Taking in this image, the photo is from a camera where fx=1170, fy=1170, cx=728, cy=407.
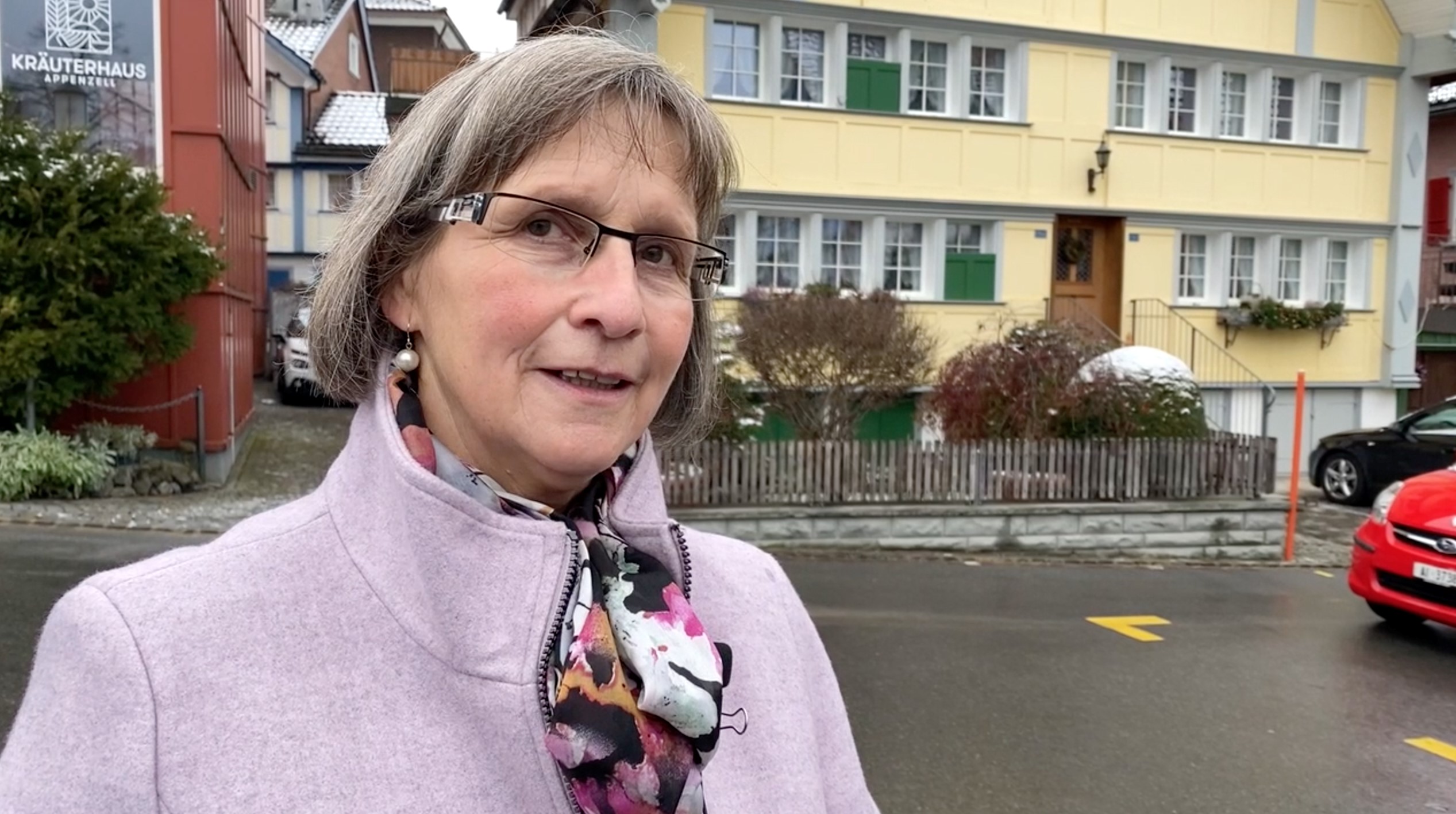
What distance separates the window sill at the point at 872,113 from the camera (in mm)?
17203

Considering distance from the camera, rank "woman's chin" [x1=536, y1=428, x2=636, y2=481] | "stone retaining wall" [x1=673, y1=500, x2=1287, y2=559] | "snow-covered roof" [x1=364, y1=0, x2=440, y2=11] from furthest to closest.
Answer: "snow-covered roof" [x1=364, y1=0, x2=440, y2=11], "stone retaining wall" [x1=673, y1=500, x2=1287, y2=559], "woman's chin" [x1=536, y1=428, x2=636, y2=481]

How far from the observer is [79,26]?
38.5 ft

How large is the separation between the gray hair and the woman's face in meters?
0.03

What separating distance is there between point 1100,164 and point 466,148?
19075mm

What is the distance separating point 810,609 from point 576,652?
673cm

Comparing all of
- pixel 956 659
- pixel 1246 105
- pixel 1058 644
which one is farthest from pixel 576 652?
pixel 1246 105

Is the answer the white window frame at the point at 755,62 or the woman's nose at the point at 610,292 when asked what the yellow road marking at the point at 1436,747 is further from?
the white window frame at the point at 755,62

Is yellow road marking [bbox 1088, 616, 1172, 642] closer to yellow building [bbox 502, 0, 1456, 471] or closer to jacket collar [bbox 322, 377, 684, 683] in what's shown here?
jacket collar [bbox 322, 377, 684, 683]

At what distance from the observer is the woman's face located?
56.6 inches

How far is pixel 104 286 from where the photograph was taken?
10828mm

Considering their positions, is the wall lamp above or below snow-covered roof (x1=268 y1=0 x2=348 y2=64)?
below

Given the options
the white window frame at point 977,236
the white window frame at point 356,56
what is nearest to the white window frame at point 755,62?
the white window frame at point 977,236

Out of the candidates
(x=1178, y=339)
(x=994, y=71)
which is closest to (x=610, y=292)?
(x=994, y=71)

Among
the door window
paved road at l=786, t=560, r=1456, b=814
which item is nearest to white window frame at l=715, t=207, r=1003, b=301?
the door window
